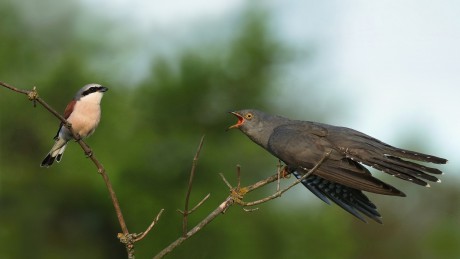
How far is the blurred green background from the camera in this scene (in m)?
22.3

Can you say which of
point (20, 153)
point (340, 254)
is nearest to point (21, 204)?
point (20, 153)

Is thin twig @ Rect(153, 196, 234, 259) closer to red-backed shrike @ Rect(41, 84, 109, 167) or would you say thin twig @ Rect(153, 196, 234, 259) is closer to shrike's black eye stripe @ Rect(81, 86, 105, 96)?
red-backed shrike @ Rect(41, 84, 109, 167)

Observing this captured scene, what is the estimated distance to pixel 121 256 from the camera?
23.9m

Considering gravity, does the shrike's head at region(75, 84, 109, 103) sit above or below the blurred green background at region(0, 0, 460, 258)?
above

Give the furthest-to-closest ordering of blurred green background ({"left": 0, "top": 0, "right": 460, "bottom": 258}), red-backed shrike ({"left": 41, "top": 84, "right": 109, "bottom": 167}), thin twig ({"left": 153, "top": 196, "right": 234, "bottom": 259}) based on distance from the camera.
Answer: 1. blurred green background ({"left": 0, "top": 0, "right": 460, "bottom": 258})
2. red-backed shrike ({"left": 41, "top": 84, "right": 109, "bottom": 167})
3. thin twig ({"left": 153, "top": 196, "right": 234, "bottom": 259})

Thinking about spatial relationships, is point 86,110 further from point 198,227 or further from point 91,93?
point 198,227

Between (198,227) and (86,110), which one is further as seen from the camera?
(86,110)

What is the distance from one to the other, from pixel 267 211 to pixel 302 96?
4.78 metres

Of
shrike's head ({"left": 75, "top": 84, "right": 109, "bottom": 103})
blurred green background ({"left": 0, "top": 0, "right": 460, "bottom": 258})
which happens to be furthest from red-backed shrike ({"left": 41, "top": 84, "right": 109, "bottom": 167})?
blurred green background ({"left": 0, "top": 0, "right": 460, "bottom": 258})

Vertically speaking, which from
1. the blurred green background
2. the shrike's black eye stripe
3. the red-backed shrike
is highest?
the shrike's black eye stripe

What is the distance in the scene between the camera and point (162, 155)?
22.9 meters

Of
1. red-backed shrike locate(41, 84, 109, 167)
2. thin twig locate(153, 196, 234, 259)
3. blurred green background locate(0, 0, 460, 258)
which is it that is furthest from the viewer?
blurred green background locate(0, 0, 460, 258)

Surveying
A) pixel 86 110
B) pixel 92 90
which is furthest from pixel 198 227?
pixel 92 90

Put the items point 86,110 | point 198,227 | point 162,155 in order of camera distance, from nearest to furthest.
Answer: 1. point 198,227
2. point 86,110
3. point 162,155
